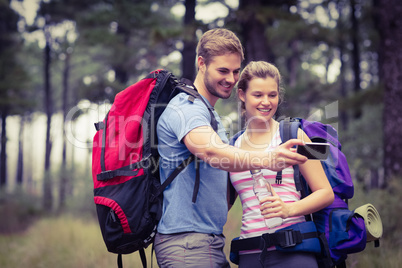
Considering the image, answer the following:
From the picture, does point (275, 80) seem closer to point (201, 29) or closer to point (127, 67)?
point (201, 29)

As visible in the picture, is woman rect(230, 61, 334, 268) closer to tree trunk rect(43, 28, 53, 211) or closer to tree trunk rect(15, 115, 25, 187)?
tree trunk rect(43, 28, 53, 211)

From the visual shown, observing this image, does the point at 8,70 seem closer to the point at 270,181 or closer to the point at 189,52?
the point at 189,52

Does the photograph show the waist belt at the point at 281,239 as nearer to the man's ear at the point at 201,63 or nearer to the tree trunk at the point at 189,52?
the man's ear at the point at 201,63

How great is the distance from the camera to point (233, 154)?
7.04 feet

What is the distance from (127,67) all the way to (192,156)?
1606 cm

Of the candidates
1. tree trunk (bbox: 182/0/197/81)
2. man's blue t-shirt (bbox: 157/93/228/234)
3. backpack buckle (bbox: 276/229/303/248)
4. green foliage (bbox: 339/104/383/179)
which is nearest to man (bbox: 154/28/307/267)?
man's blue t-shirt (bbox: 157/93/228/234)

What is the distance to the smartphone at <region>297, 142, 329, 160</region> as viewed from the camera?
2.03m

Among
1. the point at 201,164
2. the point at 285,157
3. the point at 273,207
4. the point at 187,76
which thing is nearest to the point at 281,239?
the point at 273,207

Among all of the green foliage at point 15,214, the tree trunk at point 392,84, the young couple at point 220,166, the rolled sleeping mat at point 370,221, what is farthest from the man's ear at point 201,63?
the green foliage at point 15,214

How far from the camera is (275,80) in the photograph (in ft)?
8.46

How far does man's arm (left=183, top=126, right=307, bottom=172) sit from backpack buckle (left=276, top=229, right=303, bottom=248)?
1.34 ft

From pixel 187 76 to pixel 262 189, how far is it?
863cm

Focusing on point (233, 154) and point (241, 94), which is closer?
point (233, 154)

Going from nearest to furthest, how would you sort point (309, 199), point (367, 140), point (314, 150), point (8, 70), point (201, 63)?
point (314, 150) → point (309, 199) → point (201, 63) → point (367, 140) → point (8, 70)
